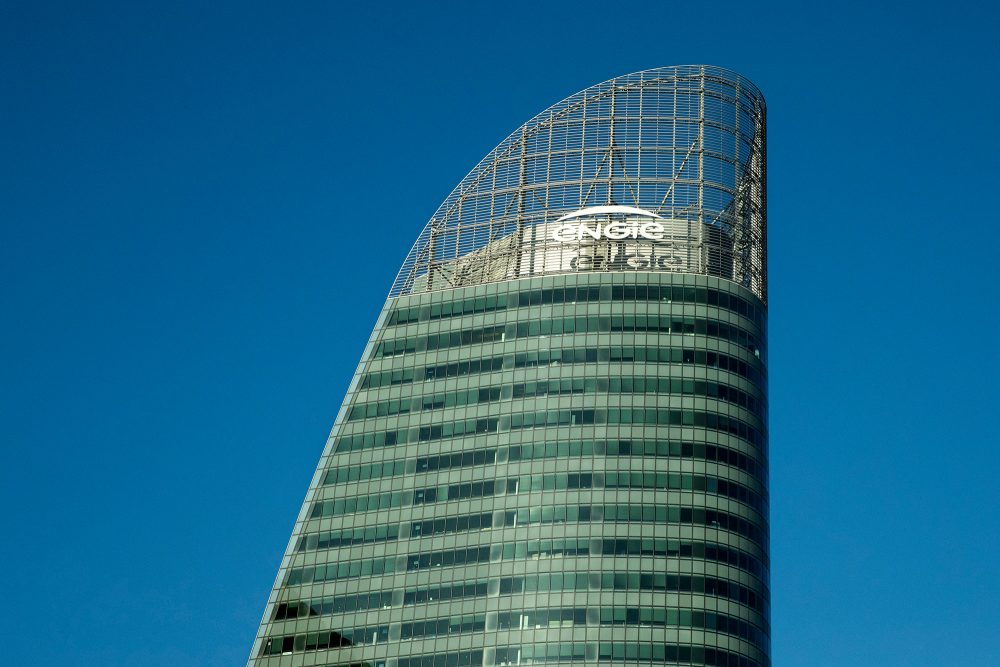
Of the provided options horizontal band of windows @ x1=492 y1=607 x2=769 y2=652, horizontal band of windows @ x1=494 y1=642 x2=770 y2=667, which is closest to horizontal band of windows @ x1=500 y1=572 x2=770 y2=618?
horizontal band of windows @ x1=492 y1=607 x2=769 y2=652

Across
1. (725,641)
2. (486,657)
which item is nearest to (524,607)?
(486,657)

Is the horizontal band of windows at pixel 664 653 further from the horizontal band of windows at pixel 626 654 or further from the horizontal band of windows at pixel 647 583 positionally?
the horizontal band of windows at pixel 647 583

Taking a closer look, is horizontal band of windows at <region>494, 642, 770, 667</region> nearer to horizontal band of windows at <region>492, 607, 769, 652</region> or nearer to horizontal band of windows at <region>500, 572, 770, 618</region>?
horizontal band of windows at <region>492, 607, 769, 652</region>

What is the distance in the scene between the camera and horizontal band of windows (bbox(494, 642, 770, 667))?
19375 cm

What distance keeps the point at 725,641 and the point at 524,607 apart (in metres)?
23.1

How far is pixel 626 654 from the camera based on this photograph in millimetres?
194000

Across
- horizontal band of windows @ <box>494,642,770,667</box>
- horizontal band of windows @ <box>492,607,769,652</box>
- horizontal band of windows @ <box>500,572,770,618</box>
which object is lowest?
horizontal band of windows @ <box>494,642,770,667</box>

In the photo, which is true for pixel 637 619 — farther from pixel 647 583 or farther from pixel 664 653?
pixel 664 653

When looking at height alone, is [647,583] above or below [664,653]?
above

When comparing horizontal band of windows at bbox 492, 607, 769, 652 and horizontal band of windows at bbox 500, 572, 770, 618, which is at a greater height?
horizontal band of windows at bbox 500, 572, 770, 618

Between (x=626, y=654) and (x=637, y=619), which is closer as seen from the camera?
(x=626, y=654)

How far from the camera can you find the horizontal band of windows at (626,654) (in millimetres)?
193750

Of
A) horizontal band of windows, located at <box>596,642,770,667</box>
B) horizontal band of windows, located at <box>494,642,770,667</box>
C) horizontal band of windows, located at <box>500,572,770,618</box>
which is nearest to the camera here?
horizontal band of windows, located at <box>596,642,770,667</box>

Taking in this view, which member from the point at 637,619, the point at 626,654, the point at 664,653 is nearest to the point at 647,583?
the point at 637,619
